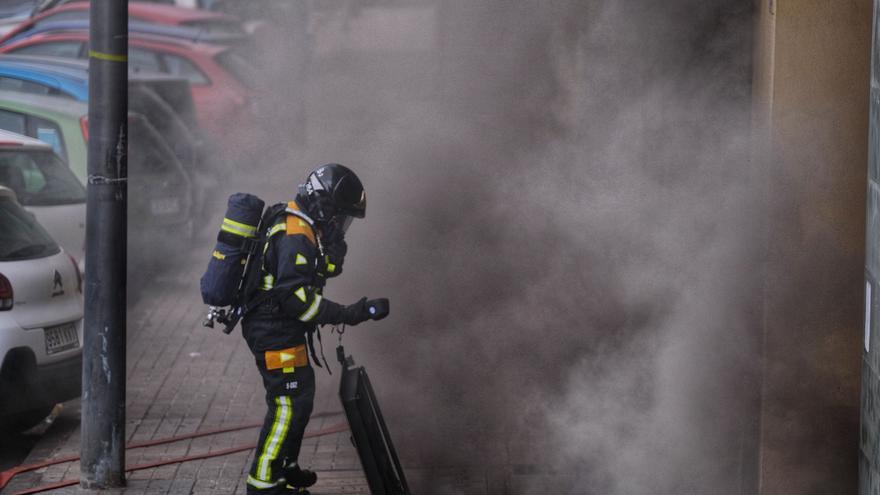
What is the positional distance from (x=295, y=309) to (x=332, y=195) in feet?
1.47

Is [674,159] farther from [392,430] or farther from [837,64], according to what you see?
[392,430]

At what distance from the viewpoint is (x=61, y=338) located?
238 inches

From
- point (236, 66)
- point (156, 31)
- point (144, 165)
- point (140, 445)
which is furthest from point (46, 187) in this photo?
point (156, 31)

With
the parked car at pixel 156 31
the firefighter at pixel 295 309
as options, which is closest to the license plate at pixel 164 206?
the parked car at pixel 156 31

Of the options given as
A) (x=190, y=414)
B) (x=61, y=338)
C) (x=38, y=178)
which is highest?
(x=38, y=178)

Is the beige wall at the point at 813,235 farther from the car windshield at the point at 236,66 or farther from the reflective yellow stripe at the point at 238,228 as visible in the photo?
the car windshield at the point at 236,66

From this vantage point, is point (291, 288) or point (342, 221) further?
point (342, 221)

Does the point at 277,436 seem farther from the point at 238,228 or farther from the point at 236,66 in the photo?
the point at 236,66

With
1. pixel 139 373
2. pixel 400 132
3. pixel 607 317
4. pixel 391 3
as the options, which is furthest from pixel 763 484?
pixel 139 373

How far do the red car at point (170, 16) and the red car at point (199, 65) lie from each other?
0.32m

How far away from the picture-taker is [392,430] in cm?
593

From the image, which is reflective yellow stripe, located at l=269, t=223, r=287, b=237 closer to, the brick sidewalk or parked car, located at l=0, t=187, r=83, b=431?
the brick sidewalk

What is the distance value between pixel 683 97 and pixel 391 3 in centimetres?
231

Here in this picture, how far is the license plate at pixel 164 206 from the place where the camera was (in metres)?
10.1
